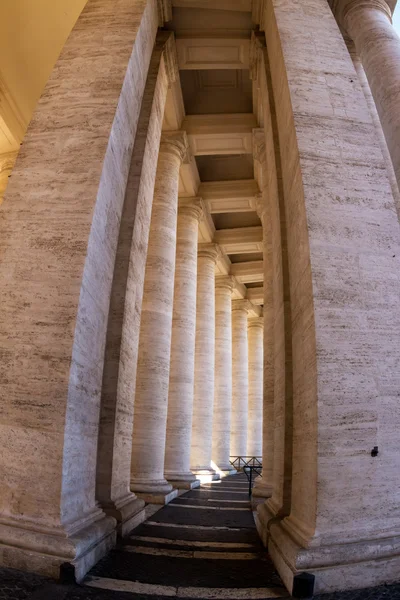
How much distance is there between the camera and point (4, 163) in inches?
672

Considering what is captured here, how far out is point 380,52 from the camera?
30.4 feet

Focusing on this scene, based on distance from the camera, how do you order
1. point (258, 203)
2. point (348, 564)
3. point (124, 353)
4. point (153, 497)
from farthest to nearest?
point (258, 203), point (153, 497), point (124, 353), point (348, 564)

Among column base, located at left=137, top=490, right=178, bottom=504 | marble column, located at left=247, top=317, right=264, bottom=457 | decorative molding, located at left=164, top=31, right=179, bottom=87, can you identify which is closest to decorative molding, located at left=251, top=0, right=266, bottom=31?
decorative molding, located at left=164, top=31, right=179, bottom=87

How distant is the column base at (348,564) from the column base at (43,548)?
227 cm

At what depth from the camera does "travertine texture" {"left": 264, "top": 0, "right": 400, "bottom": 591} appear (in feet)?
14.5

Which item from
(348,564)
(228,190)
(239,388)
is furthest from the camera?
(239,388)

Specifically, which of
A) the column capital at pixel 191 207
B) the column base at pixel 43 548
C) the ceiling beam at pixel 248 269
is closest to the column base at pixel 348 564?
the column base at pixel 43 548

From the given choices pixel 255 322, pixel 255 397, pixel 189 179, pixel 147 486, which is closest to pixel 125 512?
pixel 147 486

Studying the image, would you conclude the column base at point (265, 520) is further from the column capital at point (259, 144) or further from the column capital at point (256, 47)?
the column capital at point (256, 47)

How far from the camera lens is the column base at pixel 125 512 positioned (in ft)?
20.4

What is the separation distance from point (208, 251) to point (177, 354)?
849 centimetres

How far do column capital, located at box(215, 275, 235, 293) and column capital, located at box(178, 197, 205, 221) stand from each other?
7.97 m

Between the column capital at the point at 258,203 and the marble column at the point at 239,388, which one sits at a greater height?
the column capital at the point at 258,203

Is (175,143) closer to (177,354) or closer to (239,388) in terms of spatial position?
(177,354)
